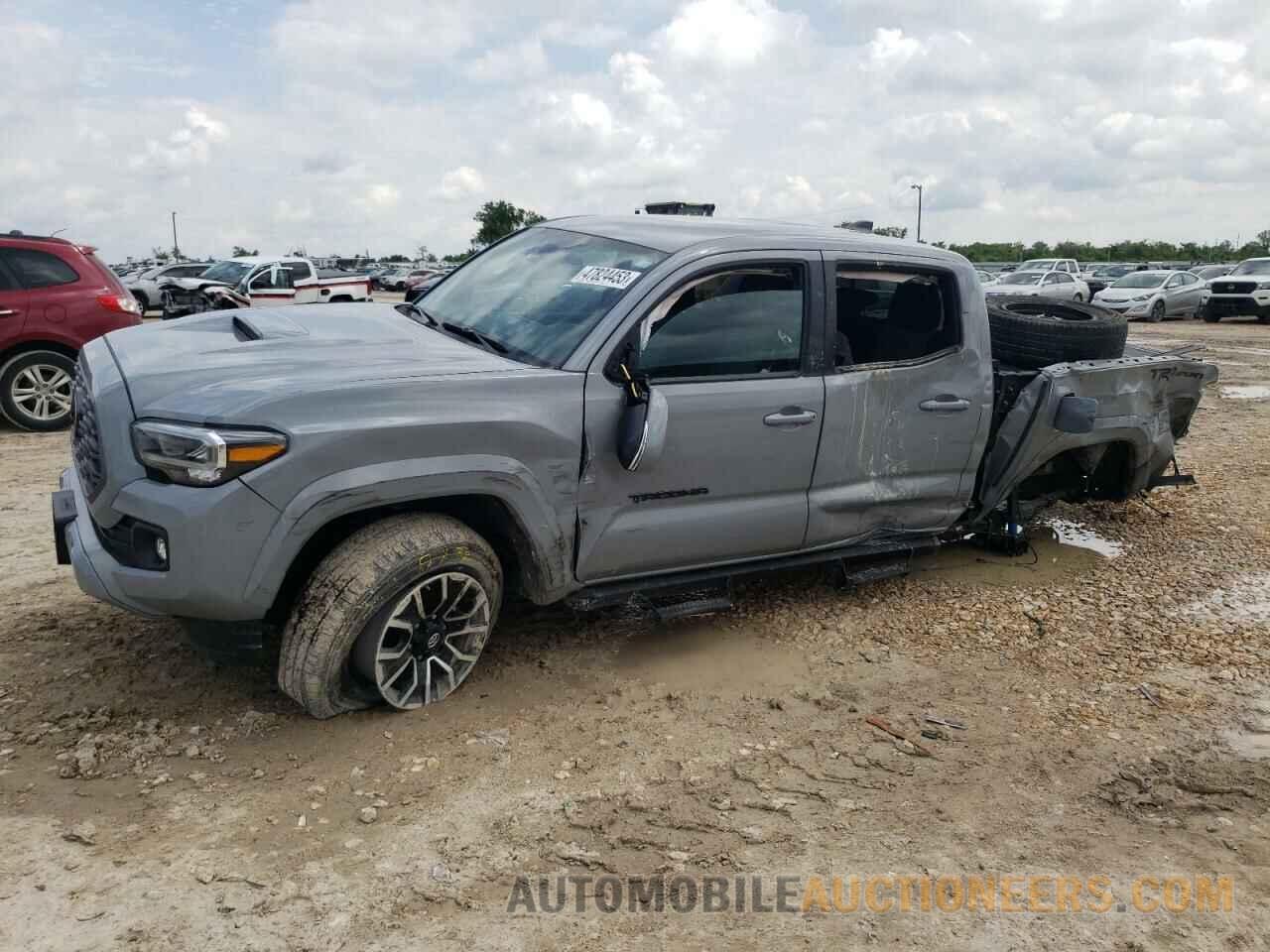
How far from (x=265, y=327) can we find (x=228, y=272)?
71.6 ft

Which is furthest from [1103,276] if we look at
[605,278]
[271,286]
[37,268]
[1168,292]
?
[605,278]

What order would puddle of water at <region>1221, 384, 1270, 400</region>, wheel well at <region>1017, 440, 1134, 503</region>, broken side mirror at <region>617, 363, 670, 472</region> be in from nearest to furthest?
1. broken side mirror at <region>617, 363, 670, 472</region>
2. wheel well at <region>1017, 440, 1134, 503</region>
3. puddle of water at <region>1221, 384, 1270, 400</region>

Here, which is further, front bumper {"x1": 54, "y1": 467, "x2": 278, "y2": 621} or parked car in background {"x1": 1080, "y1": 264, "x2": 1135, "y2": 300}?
parked car in background {"x1": 1080, "y1": 264, "x2": 1135, "y2": 300}

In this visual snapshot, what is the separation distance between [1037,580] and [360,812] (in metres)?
3.86

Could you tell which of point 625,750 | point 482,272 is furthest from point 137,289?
point 625,750

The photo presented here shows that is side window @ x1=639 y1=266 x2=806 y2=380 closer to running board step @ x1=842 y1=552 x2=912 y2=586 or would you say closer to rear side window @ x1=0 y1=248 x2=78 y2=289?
running board step @ x1=842 y1=552 x2=912 y2=586

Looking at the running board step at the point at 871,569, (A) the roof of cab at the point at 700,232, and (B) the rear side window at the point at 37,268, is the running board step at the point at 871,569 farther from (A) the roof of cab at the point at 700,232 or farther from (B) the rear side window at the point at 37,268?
(B) the rear side window at the point at 37,268

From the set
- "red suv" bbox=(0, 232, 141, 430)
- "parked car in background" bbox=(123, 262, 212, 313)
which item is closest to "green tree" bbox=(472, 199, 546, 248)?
"parked car in background" bbox=(123, 262, 212, 313)

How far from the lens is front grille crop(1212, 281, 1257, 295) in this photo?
23.8 metres

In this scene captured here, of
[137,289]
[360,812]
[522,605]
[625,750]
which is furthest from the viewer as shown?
[137,289]

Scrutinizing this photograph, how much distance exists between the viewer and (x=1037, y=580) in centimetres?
540

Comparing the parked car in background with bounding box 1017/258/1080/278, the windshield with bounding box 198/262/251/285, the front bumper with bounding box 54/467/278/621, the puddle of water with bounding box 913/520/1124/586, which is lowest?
the puddle of water with bounding box 913/520/1124/586

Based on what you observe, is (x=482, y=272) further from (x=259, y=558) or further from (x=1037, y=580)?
(x=1037, y=580)

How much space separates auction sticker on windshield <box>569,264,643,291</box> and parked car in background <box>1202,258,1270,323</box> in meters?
24.9
